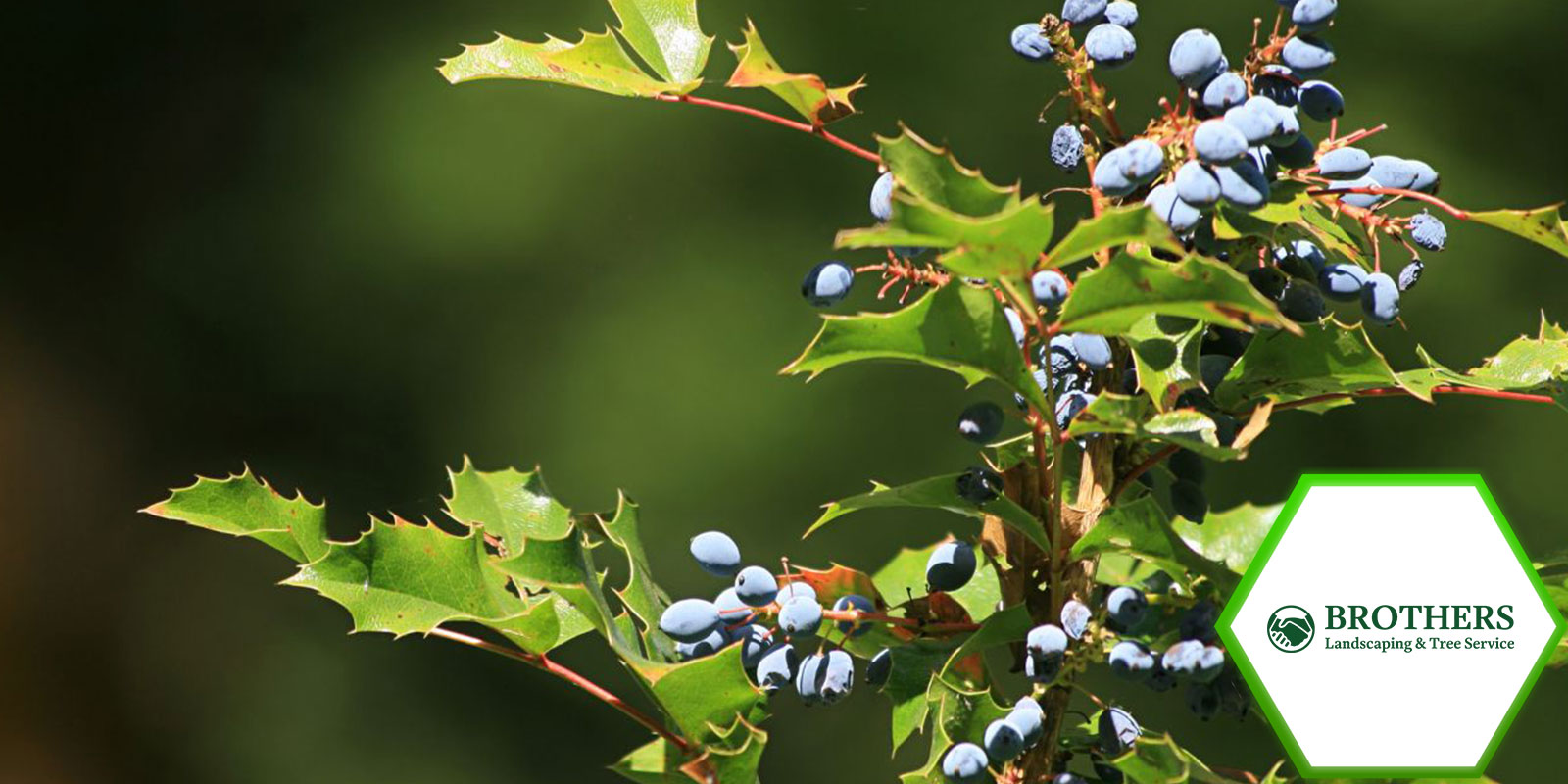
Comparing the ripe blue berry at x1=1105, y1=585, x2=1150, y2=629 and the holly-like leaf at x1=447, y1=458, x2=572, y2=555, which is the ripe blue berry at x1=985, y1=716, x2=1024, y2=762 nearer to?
the ripe blue berry at x1=1105, y1=585, x2=1150, y2=629

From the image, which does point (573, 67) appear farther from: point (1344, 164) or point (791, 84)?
point (1344, 164)

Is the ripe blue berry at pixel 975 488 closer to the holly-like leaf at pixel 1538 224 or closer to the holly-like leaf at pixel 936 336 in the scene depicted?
the holly-like leaf at pixel 936 336

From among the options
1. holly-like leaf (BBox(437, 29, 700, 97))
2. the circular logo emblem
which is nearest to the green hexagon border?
the circular logo emblem

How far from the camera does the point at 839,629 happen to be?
0.47 metres

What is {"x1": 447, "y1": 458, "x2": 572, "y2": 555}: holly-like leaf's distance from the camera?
1.74ft

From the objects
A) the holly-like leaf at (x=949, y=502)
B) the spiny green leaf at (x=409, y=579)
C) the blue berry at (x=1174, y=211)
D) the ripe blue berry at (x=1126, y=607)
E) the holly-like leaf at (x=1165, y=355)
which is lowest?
the spiny green leaf at (x=409, y=579)

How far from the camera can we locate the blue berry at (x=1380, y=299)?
0.46 metres

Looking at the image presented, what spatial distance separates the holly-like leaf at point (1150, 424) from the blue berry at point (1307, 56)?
107 mm

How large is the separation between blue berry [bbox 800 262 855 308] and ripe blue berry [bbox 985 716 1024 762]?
5.1 inches

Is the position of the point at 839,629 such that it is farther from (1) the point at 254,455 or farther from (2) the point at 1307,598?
(1) the point at 254,455

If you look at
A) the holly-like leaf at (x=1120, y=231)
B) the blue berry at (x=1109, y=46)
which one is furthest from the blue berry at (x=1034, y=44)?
the holly-like leaf at (x=1120, y=231)

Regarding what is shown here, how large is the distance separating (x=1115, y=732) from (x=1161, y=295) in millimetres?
139

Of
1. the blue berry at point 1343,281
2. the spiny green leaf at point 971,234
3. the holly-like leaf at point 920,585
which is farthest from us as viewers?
the holly-like leaf at point 920,585

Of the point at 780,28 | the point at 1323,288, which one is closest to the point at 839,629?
the point at 1323,288
